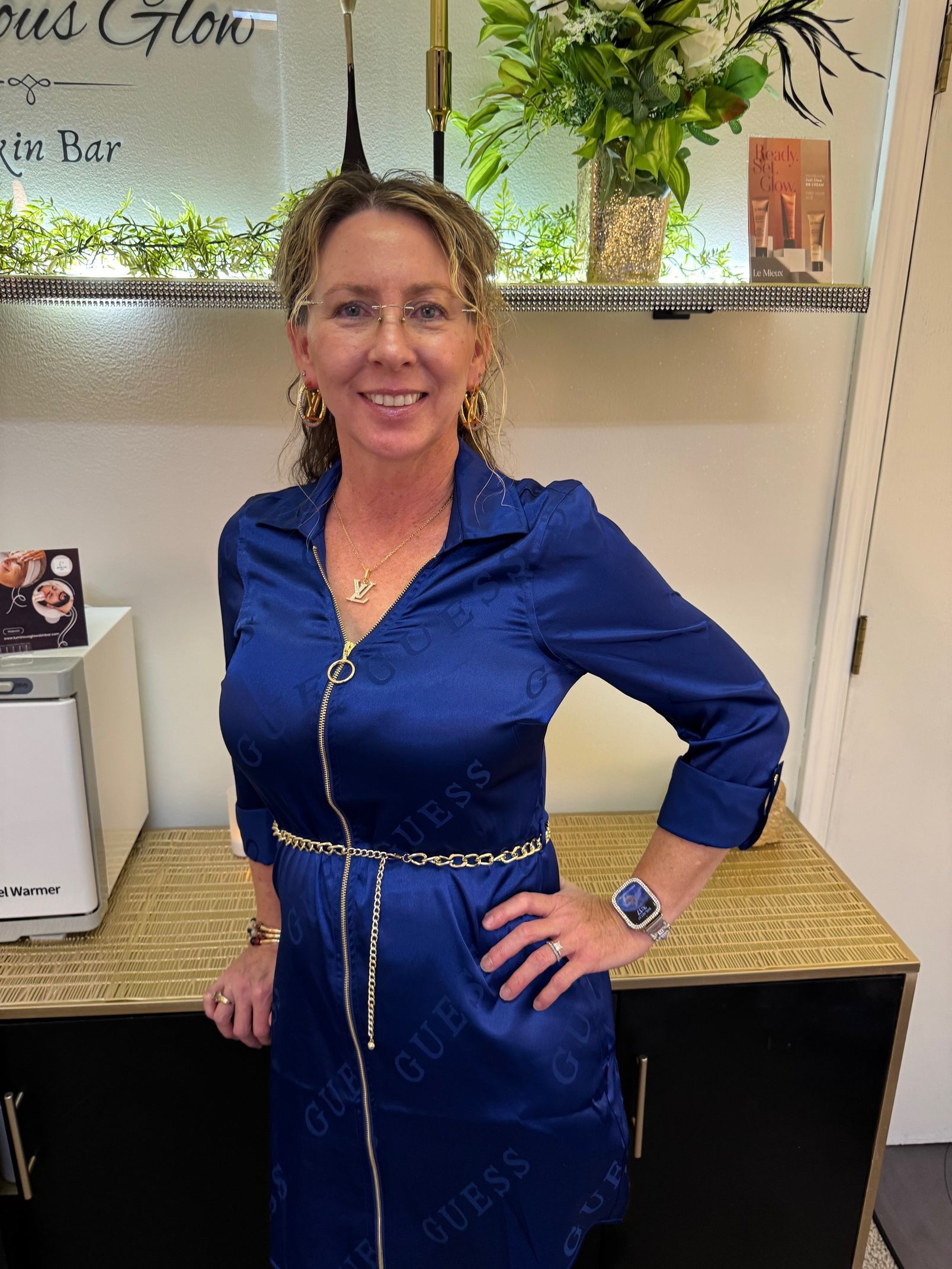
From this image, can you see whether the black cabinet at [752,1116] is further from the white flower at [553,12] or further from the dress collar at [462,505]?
the white flower at [553,12]

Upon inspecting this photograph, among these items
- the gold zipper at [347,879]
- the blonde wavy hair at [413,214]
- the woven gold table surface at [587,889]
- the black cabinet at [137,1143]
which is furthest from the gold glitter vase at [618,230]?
the black cabinet at [137,1143]

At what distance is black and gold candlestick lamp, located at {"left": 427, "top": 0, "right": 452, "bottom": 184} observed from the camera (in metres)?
1.36

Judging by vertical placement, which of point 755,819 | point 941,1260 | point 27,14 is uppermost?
point 27,14

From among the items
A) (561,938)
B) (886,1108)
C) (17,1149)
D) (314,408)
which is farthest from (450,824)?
(886,1108)

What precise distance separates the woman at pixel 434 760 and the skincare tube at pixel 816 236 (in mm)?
638

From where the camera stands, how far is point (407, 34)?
153 centimetres

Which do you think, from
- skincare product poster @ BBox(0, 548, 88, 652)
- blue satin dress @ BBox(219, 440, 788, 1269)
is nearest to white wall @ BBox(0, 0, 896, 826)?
skincare product poster @ BBox(0, 548, 88, 652)

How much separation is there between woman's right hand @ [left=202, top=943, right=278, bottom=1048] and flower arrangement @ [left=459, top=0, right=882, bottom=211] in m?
1.24

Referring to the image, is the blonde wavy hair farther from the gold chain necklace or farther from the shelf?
the shelf

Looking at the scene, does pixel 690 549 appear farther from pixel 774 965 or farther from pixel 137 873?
pixel 137 873

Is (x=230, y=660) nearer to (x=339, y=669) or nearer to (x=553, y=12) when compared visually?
(x=339, y=669)

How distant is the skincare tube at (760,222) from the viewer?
1459mm

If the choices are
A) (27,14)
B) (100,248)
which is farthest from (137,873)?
(27,14)

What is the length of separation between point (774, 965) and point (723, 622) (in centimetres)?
69
